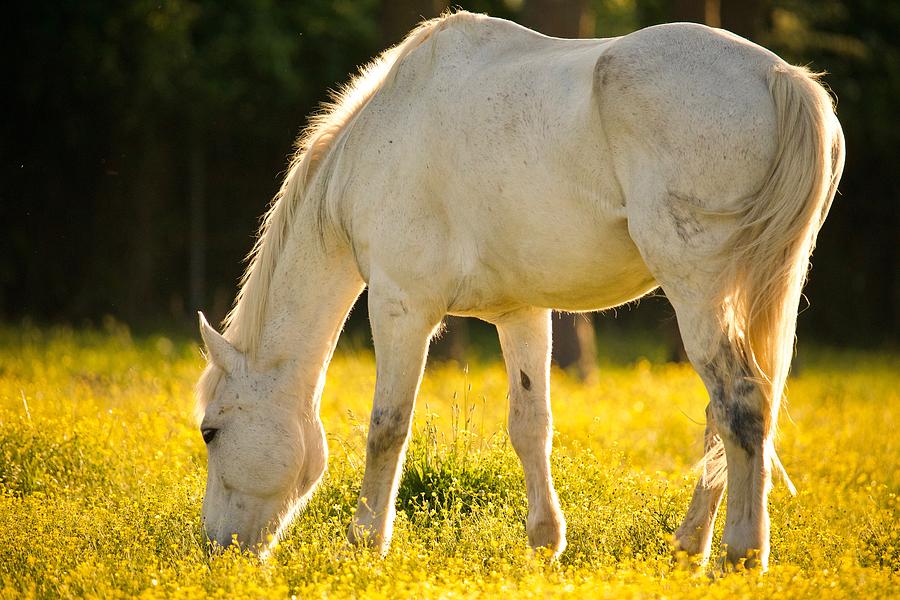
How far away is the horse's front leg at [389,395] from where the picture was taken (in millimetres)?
4492

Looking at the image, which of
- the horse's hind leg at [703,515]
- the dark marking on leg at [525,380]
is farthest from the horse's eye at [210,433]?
the horse's hind leg at [703,515]

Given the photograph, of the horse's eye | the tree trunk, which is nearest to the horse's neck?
the horse's eye

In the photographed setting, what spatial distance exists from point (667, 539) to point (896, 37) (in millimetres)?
15147

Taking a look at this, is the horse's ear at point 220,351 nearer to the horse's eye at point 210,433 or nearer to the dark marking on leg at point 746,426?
the horse's eye at point 210,433

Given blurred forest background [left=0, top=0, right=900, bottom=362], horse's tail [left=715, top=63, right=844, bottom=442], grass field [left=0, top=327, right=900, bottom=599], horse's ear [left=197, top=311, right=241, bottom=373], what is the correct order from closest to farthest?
1. horse's tail [left=715, top=63, right=844, bottom=442]
2. grass field [left=0, top=327, right=900, bottom=599]
3. horse's ear [left=197, top=311, right=241, bottom=373]
4. blurred forest background [left=0, top=0, right=900, bottom=362]

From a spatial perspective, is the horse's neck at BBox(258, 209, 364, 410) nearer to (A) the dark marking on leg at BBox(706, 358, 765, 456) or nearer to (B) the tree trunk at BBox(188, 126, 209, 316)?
(A) the dark marking on leg at BBox(706, 358, 765, 456)

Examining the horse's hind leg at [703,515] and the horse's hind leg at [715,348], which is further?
the horse's hind leg at [703,515]

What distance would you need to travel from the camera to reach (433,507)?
519 centimetres

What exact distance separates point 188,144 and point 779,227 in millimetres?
13341

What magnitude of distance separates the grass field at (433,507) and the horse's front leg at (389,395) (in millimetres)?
162

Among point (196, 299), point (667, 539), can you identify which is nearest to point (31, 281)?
point (196, 299)

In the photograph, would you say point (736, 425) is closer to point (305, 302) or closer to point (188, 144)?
point (305, 302)

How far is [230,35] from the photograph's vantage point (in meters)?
14.8

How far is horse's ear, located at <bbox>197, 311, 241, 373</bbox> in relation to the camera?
4.75 meters
